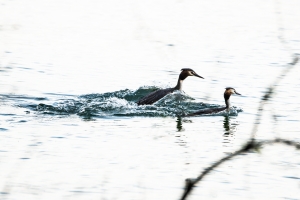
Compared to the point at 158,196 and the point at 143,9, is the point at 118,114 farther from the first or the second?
the point at 143,9

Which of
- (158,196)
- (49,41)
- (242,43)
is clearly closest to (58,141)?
(158,196)

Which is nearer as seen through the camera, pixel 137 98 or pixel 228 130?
pixel 228 130

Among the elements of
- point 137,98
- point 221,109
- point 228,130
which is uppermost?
point 137,98

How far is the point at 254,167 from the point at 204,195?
60.8 inches

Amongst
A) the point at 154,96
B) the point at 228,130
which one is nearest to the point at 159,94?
the point at 154,96

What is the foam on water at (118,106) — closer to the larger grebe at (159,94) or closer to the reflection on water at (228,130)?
the larger grebe at (159,94)

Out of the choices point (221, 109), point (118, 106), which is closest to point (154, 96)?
point (118, 106)

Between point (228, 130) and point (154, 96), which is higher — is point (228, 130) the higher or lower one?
the lower one

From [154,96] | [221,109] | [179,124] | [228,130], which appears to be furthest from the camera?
[154,96]

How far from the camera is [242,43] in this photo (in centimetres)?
2047

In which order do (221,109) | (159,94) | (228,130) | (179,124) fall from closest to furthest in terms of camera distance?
(228,130) < (179,124) < (221,109) < (159,94)

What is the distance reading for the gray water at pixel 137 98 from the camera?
8766 mm

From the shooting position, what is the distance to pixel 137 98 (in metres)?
15.2

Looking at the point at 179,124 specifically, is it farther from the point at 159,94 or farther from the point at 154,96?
the point at 159,94
